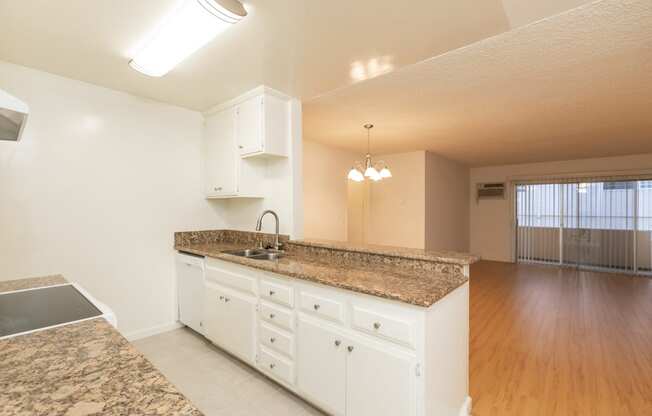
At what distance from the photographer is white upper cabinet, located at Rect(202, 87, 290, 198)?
2.67 meters

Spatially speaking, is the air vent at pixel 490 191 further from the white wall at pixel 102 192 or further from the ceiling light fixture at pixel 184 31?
the ceiling light fixture at pixel 184 31


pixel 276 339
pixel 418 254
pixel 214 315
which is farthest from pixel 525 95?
pixel 214 315

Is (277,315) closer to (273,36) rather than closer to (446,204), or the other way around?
(273,36)

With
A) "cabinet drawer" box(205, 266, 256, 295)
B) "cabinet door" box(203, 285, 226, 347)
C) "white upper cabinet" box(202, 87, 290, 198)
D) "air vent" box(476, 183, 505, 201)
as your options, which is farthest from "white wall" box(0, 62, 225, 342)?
"air vent" box(476, 183, 505, 201)

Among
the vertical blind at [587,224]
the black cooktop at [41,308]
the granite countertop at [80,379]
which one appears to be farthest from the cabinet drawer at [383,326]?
the vertical blind at [587,224]

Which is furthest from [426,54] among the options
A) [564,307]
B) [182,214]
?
[564,307]

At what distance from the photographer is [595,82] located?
258 centimetres

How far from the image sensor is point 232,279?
234 centimetres

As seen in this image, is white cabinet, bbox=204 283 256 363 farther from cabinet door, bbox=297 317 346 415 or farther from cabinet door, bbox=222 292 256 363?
cabinet door, bbox=297 317 346 415

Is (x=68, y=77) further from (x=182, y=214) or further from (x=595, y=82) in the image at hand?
(x=595, y=82)

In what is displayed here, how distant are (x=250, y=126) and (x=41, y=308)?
1.98m

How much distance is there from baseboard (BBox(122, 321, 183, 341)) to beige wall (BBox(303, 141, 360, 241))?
227 centimetres

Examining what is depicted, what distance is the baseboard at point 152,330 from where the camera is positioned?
9.17 ft

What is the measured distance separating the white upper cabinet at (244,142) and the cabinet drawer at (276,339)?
136 cm
